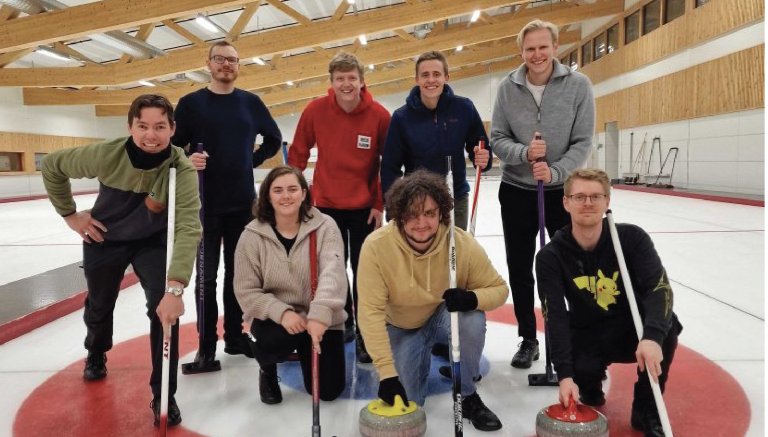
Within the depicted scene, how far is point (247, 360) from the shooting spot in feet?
8.21

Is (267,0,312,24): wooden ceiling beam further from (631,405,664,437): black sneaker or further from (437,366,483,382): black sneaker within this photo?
(631,405,664,437): black sneaker

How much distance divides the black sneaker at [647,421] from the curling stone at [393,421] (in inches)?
27.0

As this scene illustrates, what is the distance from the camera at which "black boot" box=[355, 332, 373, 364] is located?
2393 mm

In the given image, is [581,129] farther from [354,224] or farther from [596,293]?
[354,224]

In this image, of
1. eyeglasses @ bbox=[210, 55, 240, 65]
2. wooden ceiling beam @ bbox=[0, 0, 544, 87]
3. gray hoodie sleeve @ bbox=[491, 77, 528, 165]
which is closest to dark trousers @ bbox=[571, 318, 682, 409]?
gray hoodie sleeve @ bbox=[491, 77, 528, 165]

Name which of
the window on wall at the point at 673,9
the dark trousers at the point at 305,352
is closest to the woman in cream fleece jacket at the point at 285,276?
the dark trousers at the point at 305,352

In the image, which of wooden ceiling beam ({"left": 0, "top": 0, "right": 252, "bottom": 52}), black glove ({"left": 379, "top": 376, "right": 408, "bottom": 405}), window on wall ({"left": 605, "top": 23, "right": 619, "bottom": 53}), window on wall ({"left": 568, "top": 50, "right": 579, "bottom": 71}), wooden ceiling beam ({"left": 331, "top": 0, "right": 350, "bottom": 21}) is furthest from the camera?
window on wall ({"left": 568, "top": 50, "right": 579, "bottom": 71})

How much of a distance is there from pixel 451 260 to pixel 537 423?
537mm

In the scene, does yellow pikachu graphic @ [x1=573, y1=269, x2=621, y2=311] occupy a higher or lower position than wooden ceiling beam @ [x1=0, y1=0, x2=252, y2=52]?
lower

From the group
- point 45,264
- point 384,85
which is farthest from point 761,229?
point 384,85

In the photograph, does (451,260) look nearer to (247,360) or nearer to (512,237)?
(512,237)

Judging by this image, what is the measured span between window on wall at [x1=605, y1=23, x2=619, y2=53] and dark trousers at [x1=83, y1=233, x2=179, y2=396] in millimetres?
14901

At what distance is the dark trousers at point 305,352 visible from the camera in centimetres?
202

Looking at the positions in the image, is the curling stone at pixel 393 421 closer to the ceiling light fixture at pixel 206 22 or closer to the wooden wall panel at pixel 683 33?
the ceiling light fixture at pixel 206 22
